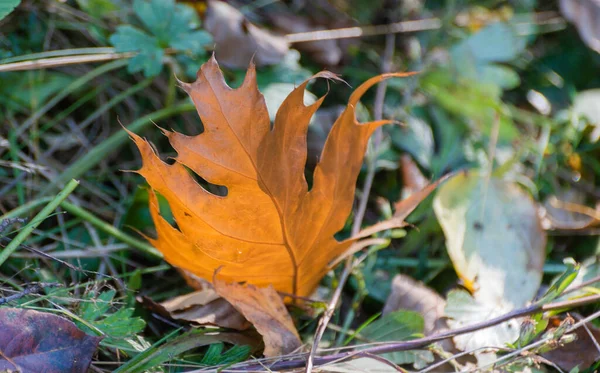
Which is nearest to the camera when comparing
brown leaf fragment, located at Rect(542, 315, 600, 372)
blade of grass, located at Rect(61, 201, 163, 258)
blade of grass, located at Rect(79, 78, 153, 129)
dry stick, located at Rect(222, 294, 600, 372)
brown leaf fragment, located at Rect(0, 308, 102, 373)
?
brown leaf fragment, located at Rect(0, 308, 102, 373)

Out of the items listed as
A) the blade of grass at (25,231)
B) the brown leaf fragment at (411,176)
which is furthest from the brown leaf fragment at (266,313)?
the brown leaf fragment at (411,176)

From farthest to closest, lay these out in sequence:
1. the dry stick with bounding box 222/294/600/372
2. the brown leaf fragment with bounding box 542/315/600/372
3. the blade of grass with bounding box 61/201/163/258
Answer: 1. the blade of grass with bounding box 61/201/163/258
2. the brown leaf fragment with bounding box 542/315/600/372
3. the dry stick with bounding box 222/294/600/372

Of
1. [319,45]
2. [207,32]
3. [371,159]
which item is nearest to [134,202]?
[207,32]

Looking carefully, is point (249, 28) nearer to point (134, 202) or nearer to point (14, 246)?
point (134, 202)

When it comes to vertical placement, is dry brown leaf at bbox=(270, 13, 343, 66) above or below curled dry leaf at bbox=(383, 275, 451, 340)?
above

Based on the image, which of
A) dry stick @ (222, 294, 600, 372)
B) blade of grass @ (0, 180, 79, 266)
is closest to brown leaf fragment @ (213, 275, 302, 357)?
dry stick @ (222, 294, 600, 372)

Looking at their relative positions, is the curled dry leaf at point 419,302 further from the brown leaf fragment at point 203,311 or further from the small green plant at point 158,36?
the small green plant at point 158,36

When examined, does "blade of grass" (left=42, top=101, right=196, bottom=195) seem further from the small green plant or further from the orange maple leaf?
the orange maple leaf
